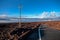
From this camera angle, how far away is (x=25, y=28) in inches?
273

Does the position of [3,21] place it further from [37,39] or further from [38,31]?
[38,31]

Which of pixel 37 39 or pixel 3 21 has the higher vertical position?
pixel 3 21

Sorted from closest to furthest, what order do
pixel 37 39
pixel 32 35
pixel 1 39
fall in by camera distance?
pixel 1 39, pixel 37 39, pixel 32 35

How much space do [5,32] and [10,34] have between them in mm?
201

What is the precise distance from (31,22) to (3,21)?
93 cm

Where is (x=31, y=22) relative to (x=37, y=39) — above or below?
above

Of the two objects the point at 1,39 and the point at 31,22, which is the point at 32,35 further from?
the point at 1,39

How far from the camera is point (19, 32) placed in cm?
716

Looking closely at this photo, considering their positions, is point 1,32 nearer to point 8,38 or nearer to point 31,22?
point 8,38

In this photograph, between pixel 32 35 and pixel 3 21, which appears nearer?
pixel 3 21

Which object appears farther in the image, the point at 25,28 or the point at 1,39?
the point at 25,28

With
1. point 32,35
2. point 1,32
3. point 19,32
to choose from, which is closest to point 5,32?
point 1,32

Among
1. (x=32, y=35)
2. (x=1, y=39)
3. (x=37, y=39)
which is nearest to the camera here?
(x=1, y=39)

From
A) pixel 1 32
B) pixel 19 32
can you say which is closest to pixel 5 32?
pixel 1 32
